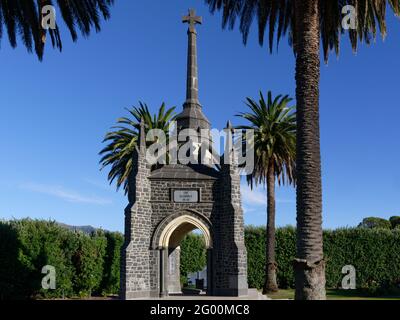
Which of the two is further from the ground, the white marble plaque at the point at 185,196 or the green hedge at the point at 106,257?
the white marble plaque at the point at 185,196

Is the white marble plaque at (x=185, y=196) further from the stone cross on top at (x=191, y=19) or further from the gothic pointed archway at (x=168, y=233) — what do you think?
the stone cross on top at (x=191, y=19)

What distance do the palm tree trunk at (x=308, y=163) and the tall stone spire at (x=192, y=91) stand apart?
12.5m

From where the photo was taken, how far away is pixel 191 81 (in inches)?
1013

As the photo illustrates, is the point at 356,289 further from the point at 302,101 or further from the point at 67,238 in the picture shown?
the point at 302,101

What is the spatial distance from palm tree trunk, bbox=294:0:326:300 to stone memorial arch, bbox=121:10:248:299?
987 centimetres

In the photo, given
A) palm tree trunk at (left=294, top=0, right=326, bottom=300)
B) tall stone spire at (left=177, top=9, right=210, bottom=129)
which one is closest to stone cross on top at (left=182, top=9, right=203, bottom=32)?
tall stone spire at (left=177, top=9, right=210, bottom=129)

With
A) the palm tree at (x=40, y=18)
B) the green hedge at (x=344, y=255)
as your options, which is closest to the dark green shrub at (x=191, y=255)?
the green hedge at (x=344, y=255)

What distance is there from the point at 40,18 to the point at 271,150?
61.4 ft

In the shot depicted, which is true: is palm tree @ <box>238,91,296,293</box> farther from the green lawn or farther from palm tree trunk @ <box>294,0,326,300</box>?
palm tree trunk @ <box>294,0,326,300</box>

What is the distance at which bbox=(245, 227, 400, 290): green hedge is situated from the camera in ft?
108

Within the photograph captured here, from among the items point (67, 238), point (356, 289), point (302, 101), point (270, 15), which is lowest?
point (356, 289)

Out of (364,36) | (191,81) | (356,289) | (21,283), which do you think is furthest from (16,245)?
(356,289)

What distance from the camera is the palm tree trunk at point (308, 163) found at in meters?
11.5

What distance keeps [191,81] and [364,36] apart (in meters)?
11.5
